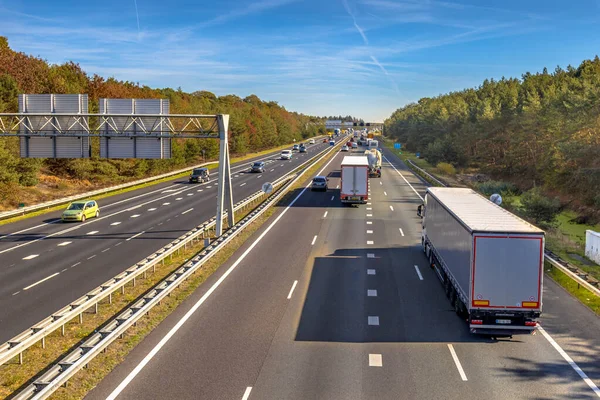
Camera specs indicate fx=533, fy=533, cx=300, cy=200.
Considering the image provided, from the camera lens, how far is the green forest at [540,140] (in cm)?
4472

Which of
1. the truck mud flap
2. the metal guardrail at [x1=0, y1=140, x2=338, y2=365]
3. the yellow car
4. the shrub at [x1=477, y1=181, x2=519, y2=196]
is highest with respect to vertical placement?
the shrub at [x1=477, y1=181, x2=519, y2=196]

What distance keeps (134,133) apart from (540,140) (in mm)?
47853

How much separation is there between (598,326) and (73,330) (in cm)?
1601

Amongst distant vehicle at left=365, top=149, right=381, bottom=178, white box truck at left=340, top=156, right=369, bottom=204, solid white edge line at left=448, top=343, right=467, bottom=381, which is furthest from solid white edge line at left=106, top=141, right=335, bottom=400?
distant vehicle at left=365, top=149, right=381, bottom=178

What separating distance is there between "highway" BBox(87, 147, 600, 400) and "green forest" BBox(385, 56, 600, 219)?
74.8 ft

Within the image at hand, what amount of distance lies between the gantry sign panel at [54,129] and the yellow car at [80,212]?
505cm

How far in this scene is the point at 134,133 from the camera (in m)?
32.7

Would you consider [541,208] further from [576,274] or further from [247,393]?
[247,393]

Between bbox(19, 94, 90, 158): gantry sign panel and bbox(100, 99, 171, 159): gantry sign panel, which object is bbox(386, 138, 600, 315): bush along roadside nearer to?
bbox(100, 99, 171, 159): gantry sign panel

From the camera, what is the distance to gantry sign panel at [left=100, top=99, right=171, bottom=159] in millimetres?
31531

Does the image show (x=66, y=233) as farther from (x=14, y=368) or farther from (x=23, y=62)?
(x=23, y=62)

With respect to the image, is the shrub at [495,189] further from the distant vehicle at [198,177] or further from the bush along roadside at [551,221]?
the distant vehicle at [198,177]

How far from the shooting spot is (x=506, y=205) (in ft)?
147

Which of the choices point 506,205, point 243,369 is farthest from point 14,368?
point 506,205
